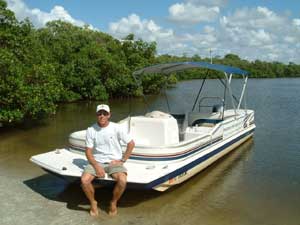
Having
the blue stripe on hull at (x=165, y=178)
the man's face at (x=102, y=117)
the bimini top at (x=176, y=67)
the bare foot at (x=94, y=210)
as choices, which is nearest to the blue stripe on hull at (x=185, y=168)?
the blue stripe on hull at (x=165, y=178)

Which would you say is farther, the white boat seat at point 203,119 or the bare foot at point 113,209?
the white boat seat at point 203,119

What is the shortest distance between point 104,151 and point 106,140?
0.18 m

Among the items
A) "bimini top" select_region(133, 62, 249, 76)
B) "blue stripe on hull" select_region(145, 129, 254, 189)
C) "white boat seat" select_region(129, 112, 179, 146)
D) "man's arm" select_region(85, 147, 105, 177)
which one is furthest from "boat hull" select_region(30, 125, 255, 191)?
"bimini top" select_region(133, 62, 249, 76)

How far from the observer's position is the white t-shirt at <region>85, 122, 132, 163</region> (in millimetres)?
5566

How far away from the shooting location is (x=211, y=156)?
323 inches

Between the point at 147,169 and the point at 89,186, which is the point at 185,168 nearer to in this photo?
the point at 147,169

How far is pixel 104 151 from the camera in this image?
560 centimetres

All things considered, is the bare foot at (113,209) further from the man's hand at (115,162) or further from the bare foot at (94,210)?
the man's hand at (115,162)

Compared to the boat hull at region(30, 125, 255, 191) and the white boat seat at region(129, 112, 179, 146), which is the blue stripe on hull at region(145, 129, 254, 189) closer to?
the boat hull at region(30, 125, 255, 191)

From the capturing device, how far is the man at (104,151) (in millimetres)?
5477

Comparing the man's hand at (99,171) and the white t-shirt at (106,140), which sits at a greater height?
the white t-shirt at (106,140)

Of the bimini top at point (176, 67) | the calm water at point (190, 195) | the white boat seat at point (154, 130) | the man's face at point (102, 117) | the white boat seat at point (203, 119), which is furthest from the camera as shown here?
the white boat seat at point (203, 119)

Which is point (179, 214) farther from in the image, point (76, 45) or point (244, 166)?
point (76, 45)

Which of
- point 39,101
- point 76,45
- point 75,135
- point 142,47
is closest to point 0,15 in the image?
point 39,101
